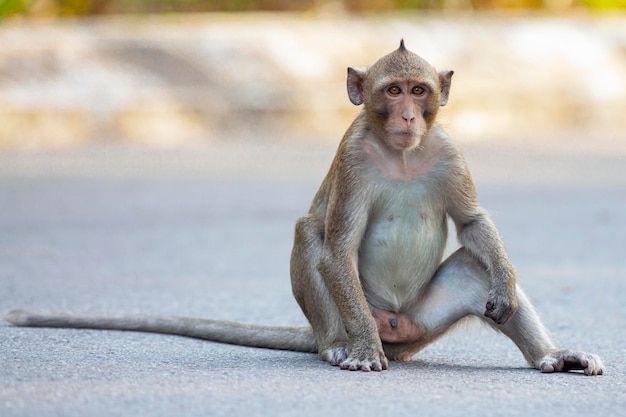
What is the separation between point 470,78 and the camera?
21.1 meters

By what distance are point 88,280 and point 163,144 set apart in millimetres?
10382

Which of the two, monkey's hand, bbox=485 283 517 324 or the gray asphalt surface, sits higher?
monkey's hand, bbox=485 283 517 324

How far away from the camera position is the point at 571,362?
5.14 m

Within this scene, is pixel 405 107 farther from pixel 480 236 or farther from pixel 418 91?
pixel 480 236

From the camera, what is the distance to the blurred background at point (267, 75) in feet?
60.7

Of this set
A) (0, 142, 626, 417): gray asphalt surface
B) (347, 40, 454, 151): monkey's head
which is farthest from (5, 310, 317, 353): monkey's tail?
(347, 40, 454, 151): monkey's head

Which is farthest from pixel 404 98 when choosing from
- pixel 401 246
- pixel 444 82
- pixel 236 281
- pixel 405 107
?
pixel 236 281

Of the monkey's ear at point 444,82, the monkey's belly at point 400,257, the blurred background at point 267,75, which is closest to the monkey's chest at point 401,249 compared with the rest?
the monkey's belly at point 400,257

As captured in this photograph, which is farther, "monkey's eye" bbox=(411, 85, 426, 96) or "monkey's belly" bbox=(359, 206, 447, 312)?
"monkey's belly" bbox=(359, 206, 447, 312)

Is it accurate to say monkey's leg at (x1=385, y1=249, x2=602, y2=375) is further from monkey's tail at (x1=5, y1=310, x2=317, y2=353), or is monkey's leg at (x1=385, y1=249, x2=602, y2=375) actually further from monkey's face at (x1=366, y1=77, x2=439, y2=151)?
monkey's face at (x1=366, y1=77, x2=439, y2=151)

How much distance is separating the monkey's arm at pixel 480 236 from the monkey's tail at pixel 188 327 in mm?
854

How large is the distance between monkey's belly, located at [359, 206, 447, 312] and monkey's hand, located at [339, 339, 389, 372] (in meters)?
0.37

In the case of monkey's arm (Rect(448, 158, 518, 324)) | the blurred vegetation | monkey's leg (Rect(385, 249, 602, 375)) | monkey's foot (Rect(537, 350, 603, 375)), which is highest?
the blurred vegetation

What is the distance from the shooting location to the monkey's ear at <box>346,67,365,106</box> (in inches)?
215
